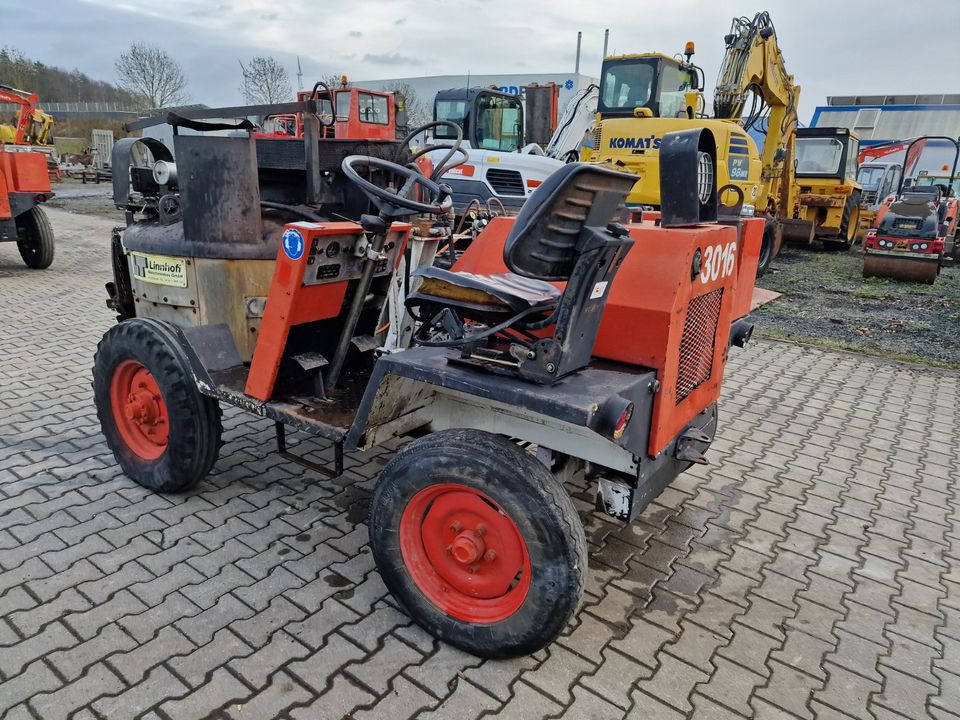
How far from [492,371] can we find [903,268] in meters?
10.8

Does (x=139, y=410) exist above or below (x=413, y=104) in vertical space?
below

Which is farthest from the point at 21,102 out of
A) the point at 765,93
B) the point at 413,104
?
the point at 413,104

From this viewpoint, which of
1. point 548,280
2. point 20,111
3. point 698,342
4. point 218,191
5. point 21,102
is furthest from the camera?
point 20,111

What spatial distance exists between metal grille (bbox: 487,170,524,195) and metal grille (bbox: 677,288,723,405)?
802 centimetres

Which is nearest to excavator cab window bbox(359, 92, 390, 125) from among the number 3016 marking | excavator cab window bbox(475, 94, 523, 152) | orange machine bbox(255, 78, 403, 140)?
orange machine bbox(255, 78, 403, 140)

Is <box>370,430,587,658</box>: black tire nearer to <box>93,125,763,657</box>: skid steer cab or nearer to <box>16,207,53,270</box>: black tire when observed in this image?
<box>93,125,763,657</box>: skid steer cab

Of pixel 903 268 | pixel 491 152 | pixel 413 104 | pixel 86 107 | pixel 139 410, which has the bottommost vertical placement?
pixel 139 410

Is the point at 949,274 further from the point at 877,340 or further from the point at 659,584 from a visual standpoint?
the point at 659,584

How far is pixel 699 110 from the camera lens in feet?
33.7

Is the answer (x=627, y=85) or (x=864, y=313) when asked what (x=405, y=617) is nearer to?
(x=864, y=313)

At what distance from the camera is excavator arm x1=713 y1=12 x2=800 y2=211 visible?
1022cm

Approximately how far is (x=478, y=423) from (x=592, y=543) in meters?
0.93

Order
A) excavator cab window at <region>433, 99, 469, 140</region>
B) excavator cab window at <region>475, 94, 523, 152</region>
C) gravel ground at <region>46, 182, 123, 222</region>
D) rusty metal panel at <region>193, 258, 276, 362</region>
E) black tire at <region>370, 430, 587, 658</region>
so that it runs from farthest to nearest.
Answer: gravel ground at <region>46, 182, 123, 222</region>, excavator cab window at <region>433, 99, 469, 140</region>, excavator cab window at <region>475, 94, 523, 152</region>, rusty metal panel at <region>193, 258, 276, 362</region>, black tire at <region>370, 430, 587, 658</region>

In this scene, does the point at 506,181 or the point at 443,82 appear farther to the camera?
the point at 443,82
